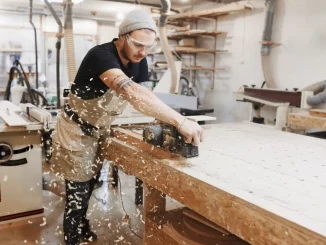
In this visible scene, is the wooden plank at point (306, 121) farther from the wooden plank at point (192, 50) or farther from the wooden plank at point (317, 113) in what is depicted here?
the wooden plank at point (192, 50)

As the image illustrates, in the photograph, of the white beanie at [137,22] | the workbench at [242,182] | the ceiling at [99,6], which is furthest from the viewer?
the ceiling at [99,6]

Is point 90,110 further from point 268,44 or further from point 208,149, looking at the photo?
point 268,44

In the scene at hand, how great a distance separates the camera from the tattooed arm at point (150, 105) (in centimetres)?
129

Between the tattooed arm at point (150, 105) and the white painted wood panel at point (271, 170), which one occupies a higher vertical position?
the tattooed arm at point (150, 105)

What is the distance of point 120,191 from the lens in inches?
111

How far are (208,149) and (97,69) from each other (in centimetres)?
62

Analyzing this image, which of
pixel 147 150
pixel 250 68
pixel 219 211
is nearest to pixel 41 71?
pixel 250 68

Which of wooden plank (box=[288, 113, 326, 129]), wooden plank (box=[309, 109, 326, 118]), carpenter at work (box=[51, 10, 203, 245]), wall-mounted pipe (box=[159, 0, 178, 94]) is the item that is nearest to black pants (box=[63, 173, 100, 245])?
carpenter at work (box=[51, 10, 203, 245])

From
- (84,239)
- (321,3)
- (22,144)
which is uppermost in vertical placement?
(321,3)

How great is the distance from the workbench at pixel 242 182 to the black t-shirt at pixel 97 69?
0.88 feet

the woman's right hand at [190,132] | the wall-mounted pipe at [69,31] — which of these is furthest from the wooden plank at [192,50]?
the woman's right hand at [190,132]

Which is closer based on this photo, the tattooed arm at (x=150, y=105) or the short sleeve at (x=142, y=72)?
the tattooed arm at (x=150, y=105)

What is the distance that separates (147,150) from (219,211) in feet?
1.72

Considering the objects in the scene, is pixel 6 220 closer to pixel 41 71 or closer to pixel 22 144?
pixel 22 144
